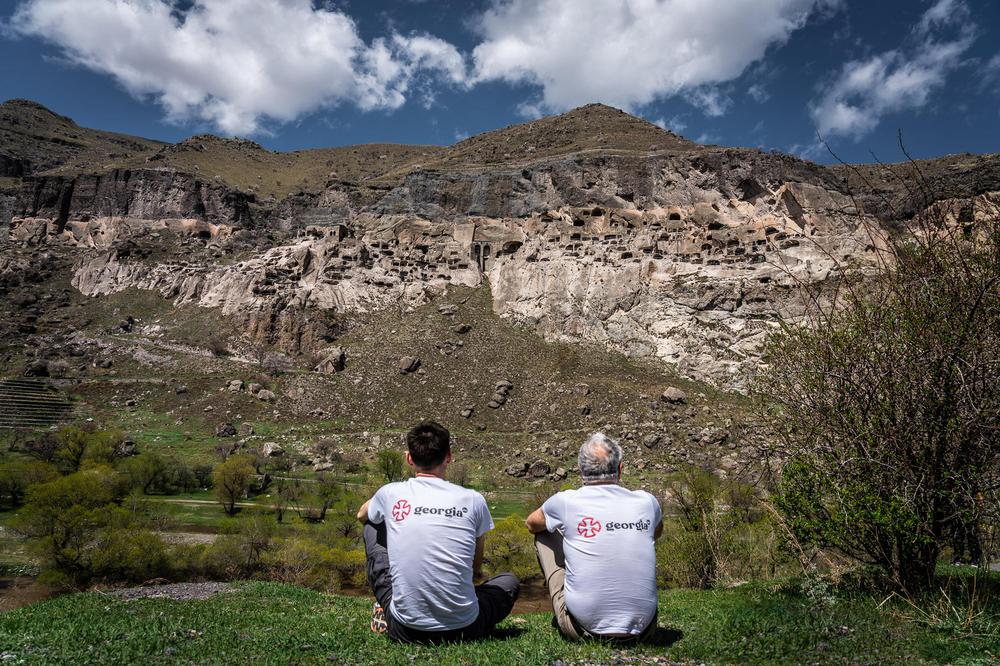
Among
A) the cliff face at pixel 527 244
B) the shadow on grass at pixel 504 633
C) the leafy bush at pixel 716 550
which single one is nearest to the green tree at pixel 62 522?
the leafy bush at pixel 716 550

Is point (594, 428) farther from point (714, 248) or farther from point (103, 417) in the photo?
point (103, 417)

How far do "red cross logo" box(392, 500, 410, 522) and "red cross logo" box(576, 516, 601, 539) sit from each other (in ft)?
4.22

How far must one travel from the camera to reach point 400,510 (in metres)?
3.85

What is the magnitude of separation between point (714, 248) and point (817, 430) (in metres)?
42.8

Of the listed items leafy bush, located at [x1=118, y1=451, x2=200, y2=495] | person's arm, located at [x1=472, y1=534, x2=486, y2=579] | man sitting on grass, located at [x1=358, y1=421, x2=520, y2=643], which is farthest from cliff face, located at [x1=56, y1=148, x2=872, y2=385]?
man sitting on grass, located at [x1=358, y1=421, x2=520, y2=643]

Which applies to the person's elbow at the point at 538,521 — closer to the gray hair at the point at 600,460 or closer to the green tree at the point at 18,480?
the gray hair at the point at 600,460

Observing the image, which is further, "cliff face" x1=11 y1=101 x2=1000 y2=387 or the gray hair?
"cliff face" x1=11 y1=101 x2=1000 y2=387

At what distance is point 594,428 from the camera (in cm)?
3619

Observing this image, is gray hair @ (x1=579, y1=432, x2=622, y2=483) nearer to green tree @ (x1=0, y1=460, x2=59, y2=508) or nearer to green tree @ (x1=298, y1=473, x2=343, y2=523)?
green tree @ (x1=298, y1=473, x2=343, y2=523)

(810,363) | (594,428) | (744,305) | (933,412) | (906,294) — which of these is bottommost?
(594,428)

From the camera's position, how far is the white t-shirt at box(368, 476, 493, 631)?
12.2ft

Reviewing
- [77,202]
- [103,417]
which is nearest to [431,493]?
[103,417]

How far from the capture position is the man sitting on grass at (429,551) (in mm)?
3721

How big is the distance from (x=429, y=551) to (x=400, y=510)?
37 centimetres
